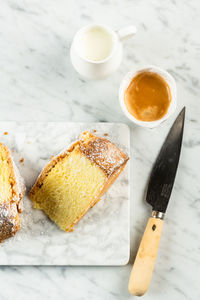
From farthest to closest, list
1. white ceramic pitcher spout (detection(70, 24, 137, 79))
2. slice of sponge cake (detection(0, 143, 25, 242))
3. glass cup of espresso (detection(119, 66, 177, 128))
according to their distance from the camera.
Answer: glass cup of espresso (detection(119, 66, 177, 128))
white ceramic pitcher spout (detection(70, 24, 137, 79))
slice of sponge cake (detection(0, 143, 25, 242))

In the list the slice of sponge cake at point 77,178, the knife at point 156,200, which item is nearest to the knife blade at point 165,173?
the knife at point 156,200

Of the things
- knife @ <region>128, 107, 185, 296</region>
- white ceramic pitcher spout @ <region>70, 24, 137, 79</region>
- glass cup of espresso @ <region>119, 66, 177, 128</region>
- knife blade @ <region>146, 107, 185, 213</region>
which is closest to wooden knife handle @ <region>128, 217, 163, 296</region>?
knife @ <region>128, 107, 185, 296</region>

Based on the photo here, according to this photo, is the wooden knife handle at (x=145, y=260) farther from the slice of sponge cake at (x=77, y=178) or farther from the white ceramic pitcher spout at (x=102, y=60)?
the white ceramic pitcher spout at (x=102, y=60)

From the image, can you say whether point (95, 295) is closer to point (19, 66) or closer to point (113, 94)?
point (113, 94)

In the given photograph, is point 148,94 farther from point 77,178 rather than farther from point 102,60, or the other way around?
point 77,178

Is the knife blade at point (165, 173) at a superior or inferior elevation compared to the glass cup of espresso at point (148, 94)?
inferior

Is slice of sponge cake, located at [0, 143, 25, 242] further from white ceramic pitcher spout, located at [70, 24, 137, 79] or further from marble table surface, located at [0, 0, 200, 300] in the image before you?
white ceramic pitcher spout, located at [70, 24, 137, 79]
